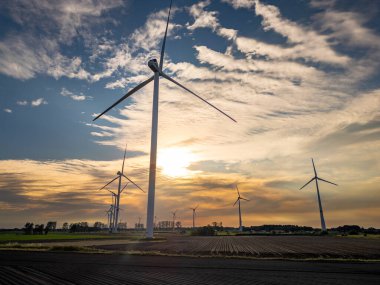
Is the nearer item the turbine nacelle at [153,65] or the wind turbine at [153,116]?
the wind turbine at [153,116]

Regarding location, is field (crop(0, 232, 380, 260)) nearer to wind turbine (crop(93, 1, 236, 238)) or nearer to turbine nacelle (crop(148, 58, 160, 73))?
wind turbine (crop(93, 1, 236, 238))

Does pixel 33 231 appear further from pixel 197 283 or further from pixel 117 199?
pixel 197 283

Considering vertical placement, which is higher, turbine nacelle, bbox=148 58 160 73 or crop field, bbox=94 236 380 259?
turbine nacelle, bbox=148 58 160 73

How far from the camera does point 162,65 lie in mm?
82375

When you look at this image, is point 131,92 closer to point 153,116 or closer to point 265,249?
point 153,116

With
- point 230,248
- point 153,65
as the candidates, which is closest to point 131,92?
point 153,65

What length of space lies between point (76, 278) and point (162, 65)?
7205 centimetres

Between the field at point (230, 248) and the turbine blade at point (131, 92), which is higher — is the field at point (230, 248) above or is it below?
below

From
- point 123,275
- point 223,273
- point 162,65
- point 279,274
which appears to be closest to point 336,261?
point 279,274

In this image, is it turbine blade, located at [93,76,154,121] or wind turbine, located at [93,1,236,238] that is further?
turbine blade, located at [93,76,154,121]

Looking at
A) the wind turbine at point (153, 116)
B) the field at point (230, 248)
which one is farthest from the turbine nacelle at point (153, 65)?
the field at point (230, 248)

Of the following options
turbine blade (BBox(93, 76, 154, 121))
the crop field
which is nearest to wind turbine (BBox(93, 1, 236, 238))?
turbine blade (BBox(93, 76, 154, 121))

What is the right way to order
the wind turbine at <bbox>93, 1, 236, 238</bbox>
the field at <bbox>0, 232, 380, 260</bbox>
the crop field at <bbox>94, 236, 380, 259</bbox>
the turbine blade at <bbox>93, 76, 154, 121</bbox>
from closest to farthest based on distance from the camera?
the field at <bbox>0, 232, 380, 260</bbox>
the crop field at <bbox>94, 236, 380, 259</bbox>
the wind turbine at <bbox>93, 1, 236, 238</bbox>
the turbine blade at <bbox>93, 76, 154, 121</bbox>

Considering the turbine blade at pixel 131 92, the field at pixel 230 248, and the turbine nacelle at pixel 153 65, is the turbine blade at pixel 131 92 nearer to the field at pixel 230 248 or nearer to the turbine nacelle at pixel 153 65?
the turbine nacelle at pixel 153 65
